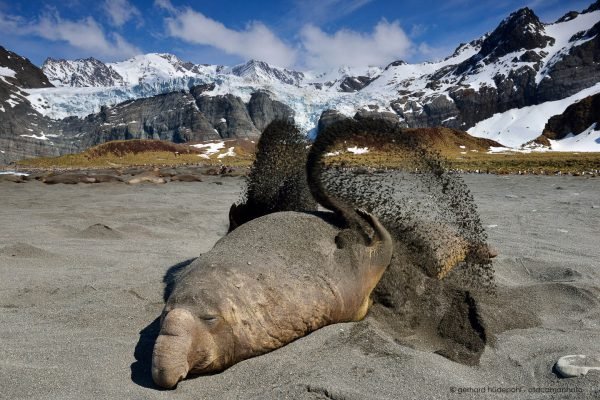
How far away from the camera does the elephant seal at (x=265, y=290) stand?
119 inches

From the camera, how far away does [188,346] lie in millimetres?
2945

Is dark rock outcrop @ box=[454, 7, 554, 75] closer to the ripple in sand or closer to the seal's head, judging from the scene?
the ripple in sand

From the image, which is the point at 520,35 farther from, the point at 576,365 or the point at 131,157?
the point at 576,365

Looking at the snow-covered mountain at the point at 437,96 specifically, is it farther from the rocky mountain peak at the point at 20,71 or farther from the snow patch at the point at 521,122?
the rocky mountain peak at the point at 20,71

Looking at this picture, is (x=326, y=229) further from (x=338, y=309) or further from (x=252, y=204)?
(x=252, y=204)

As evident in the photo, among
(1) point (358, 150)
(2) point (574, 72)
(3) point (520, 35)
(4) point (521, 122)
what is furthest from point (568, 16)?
(1) point (358, 150)

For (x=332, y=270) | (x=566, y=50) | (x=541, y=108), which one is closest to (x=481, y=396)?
(x=332, y=270)

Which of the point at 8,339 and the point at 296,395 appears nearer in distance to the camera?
the point at 296,395

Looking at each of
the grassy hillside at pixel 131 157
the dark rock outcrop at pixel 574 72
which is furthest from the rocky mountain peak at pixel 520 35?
the grassy hillside at pixel 131 157

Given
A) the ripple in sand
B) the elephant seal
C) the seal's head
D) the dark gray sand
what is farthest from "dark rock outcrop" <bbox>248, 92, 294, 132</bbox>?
the seal's head

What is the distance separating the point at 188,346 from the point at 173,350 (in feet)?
0.31

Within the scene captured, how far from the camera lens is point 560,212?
11.2 m

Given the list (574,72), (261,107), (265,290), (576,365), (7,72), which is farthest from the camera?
(7,72)

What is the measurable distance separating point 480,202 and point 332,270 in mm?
11549
